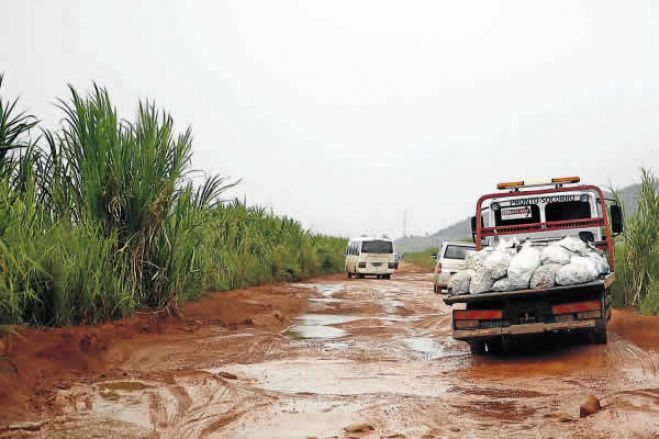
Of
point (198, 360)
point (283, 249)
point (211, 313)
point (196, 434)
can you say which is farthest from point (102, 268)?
point (283, 249)

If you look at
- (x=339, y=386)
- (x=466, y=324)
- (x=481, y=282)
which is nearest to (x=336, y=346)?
(x=466, y=324)

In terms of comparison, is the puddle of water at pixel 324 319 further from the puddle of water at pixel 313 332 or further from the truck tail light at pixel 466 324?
the truck tail light at pixel 466 324

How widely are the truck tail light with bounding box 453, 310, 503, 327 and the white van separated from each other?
74.1 feet

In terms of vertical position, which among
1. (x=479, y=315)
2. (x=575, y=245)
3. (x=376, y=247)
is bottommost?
(x=479, y=315)

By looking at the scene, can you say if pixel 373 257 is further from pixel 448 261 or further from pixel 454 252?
pixel 448 261

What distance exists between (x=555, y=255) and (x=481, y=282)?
3.35 feet

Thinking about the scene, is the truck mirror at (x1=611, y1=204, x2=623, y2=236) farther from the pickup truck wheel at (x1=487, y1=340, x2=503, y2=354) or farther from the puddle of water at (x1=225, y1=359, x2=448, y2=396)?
the puddle of water at (x1=225, y1=359, x2=448, y2=396)

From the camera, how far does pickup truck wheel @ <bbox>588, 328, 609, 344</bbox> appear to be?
9430 mm

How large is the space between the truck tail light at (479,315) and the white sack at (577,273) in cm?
86

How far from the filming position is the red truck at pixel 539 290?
901 centimetres

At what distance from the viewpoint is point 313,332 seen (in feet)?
40.8

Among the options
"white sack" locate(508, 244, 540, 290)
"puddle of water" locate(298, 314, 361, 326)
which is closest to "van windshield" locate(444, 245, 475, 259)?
"puddle of water" locate(298, 314, 361, 326)

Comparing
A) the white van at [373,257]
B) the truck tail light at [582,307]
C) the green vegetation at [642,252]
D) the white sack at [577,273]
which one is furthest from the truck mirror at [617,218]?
the white van at [373,257]

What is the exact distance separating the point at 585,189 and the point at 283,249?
1578 centimetres
